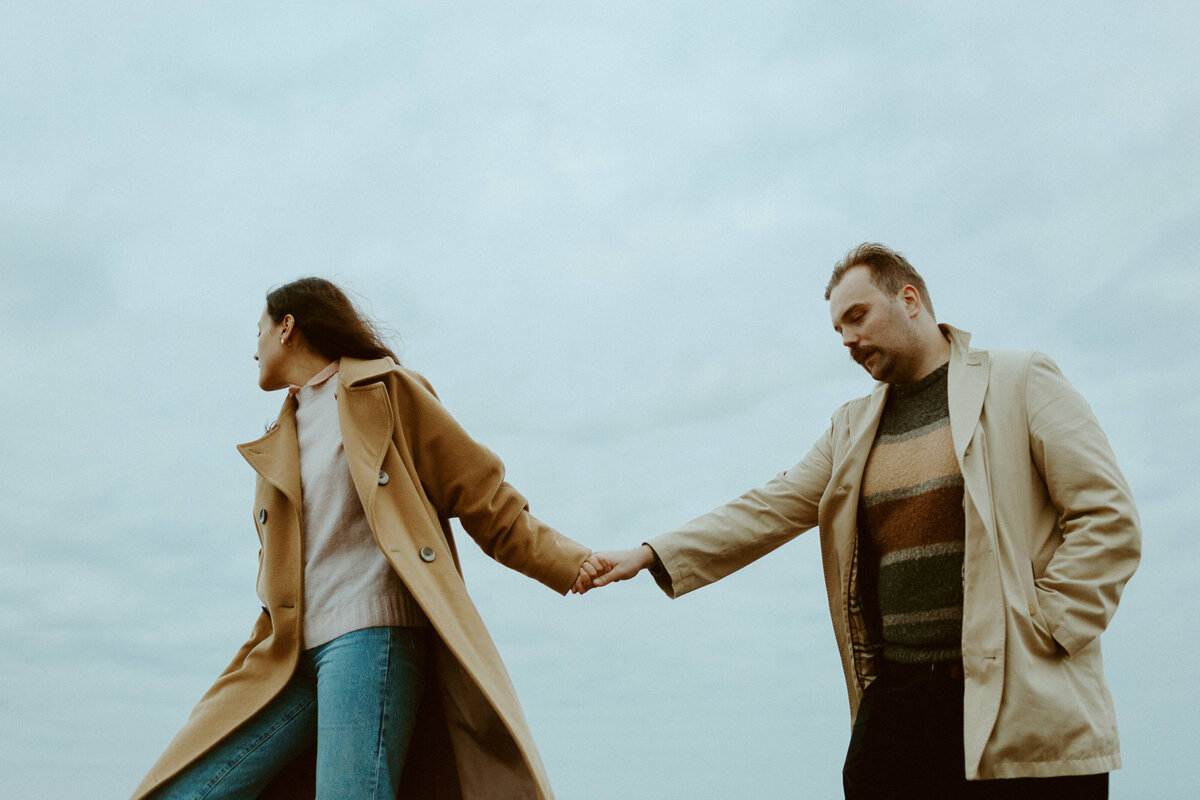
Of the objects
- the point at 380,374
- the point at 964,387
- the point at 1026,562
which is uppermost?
the point at 380,374

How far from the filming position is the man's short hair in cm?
464

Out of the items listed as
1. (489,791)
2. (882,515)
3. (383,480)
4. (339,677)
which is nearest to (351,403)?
(383,480)

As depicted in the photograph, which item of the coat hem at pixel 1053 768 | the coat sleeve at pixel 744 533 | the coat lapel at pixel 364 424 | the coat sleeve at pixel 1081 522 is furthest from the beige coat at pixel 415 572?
the coat sleeve at pixel 1081 522

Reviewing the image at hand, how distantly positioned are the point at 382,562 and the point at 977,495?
2075 millimetres

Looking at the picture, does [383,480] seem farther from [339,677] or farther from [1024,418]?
[1024,418]

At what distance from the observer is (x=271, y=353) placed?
14.4ft

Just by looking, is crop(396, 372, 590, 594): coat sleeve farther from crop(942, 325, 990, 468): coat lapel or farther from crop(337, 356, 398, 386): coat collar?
crop(942, 325, 990, 468): coat lapel

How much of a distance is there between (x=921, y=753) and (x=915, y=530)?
2.60ft

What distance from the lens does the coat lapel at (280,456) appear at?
400 centimetres

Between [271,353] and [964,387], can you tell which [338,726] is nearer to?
[271,353]

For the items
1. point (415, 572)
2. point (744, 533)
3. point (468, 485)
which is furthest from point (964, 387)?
point (415, 572)

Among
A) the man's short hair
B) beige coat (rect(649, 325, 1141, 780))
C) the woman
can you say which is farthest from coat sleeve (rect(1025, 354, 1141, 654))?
the woman

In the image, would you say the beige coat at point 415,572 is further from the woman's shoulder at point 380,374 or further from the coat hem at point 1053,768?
the coat hem at point 1053,768

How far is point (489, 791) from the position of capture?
12.5ft
